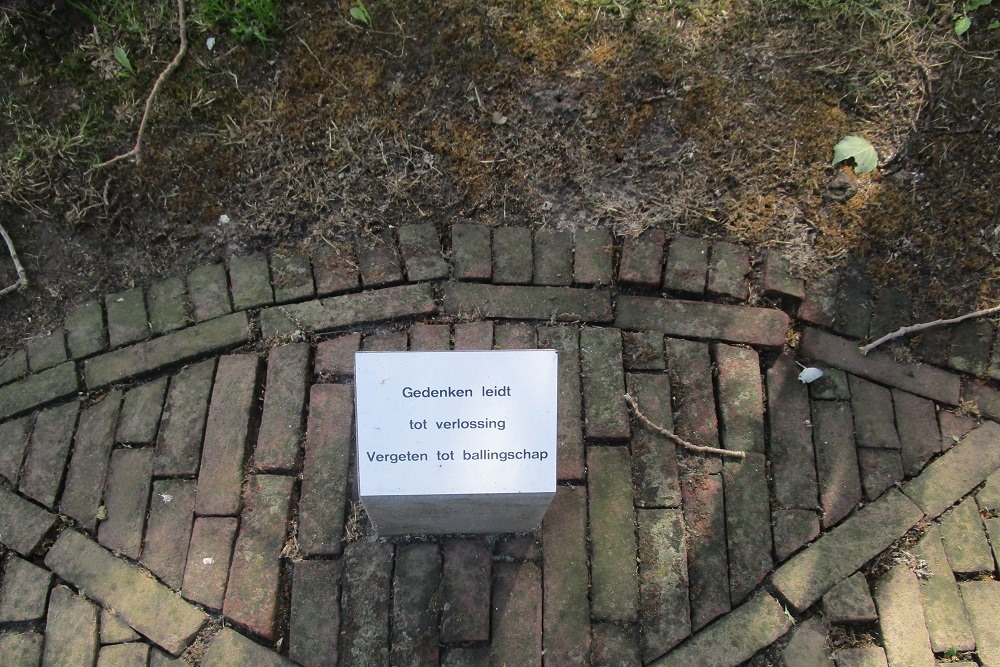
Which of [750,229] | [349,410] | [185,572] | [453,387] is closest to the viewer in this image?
[453,387]

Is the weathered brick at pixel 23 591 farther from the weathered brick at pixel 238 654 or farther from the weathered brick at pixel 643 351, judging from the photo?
the weathered brick at pixel 643 351

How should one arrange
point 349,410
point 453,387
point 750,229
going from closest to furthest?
point 453,387, point 349,410, point 750,229

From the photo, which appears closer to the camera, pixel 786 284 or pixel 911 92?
pixel 786 284

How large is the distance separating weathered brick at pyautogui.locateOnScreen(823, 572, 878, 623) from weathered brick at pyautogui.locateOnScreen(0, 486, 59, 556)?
291cm

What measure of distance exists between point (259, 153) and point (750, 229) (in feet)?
7.15

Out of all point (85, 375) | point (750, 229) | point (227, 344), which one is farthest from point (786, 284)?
point (85, 375)

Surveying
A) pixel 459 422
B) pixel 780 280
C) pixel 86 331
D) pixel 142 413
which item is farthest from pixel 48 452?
pixel 780 280

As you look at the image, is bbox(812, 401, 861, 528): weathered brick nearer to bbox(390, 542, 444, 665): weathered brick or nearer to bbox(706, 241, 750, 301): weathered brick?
bbox(706, 241, 750, 301): weathered brick

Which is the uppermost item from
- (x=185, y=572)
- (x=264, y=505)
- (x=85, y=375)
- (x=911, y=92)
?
(x=911, y=92)

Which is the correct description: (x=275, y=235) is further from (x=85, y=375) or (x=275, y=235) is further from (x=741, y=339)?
(x=741, y=339)

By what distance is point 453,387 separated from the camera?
6.53 ft

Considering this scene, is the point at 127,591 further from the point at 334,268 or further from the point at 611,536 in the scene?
the point at 611,536

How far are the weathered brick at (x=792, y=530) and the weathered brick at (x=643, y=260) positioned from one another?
1022 mm

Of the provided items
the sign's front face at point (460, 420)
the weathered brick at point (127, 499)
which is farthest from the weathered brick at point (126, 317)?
the sign's front face at point (460, 420)
